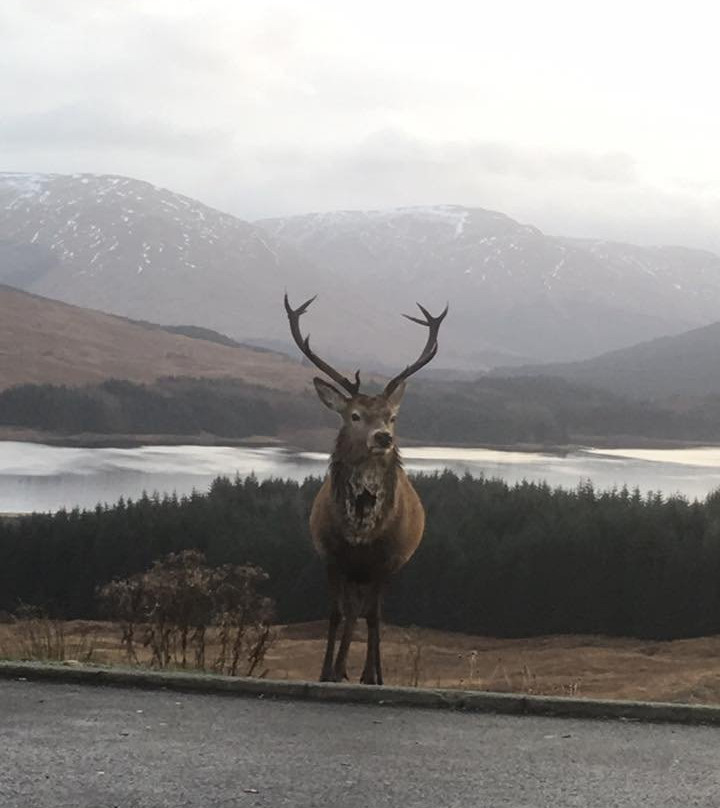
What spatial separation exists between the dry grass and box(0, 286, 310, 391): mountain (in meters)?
119

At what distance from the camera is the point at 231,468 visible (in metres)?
97.4

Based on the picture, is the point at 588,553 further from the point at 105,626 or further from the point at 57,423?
the point at 57,423

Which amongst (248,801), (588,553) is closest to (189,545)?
(588,553)

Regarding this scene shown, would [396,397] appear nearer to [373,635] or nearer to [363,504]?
[363,504]

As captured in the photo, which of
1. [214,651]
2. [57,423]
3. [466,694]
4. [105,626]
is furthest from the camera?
[57,423]

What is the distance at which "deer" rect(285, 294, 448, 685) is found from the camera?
11.0 m

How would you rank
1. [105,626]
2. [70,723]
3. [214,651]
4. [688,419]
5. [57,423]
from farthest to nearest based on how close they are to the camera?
[688,419] < [57,423] < [105,626] < [214,651] < [70,723]

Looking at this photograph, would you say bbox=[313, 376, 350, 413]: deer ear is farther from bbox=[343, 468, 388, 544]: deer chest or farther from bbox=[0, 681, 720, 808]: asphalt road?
bbox=[0, 681, 720, 808]: asphalt road

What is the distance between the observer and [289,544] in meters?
39.0

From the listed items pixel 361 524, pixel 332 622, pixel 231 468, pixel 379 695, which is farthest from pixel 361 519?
pixel 231 468

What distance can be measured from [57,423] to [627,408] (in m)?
72.0

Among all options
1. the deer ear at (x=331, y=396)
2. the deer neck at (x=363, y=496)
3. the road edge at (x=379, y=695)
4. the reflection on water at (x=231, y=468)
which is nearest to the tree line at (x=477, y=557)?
the deer ear at (x=331, y=396)

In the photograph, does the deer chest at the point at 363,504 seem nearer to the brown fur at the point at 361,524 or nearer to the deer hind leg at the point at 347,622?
the brown fur at the point at 361,524

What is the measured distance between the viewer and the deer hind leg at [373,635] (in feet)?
36.6
